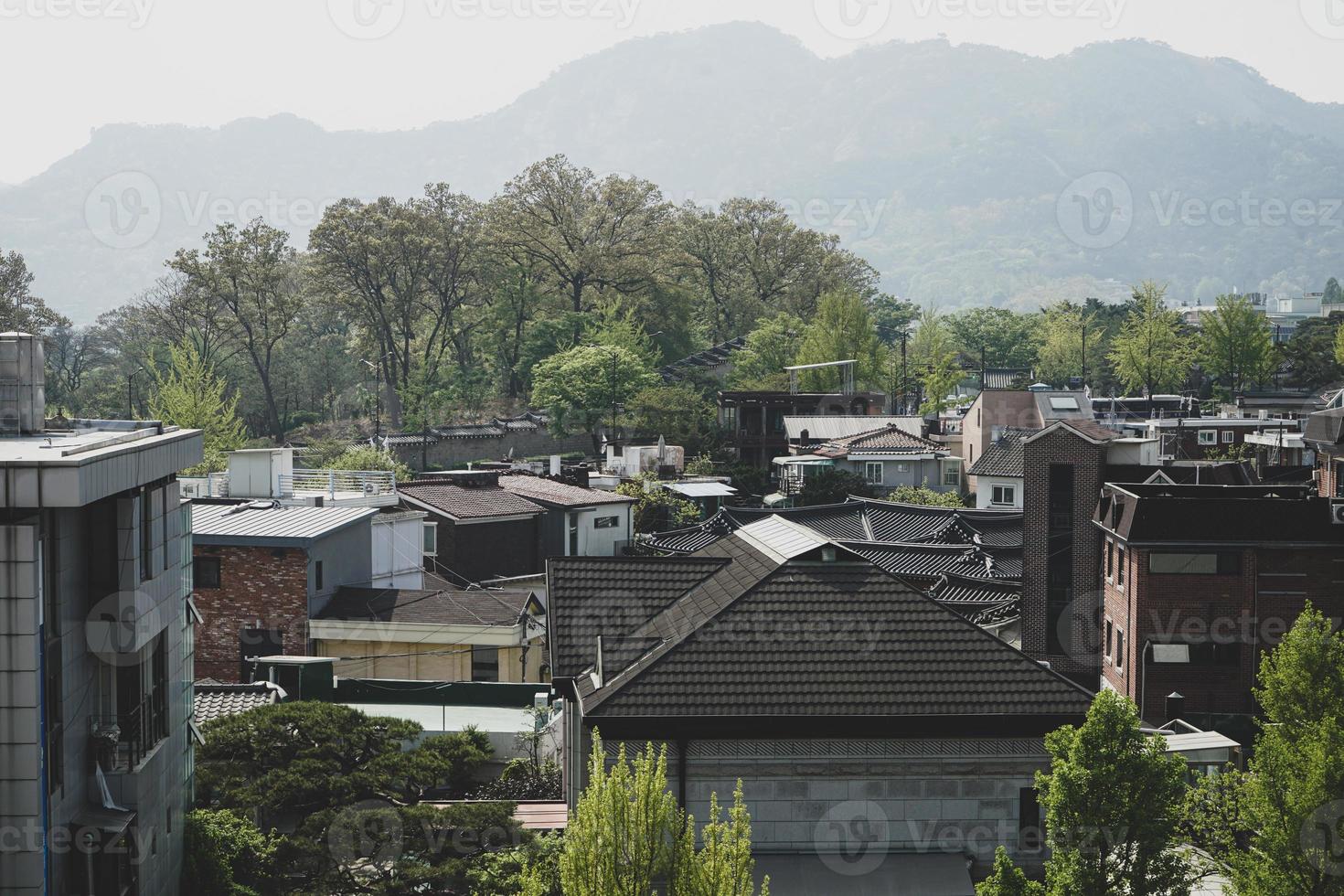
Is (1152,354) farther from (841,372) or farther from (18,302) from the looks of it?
(18,302)

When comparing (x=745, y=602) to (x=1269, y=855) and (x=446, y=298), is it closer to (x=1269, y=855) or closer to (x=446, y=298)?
(x=1269, y=855)

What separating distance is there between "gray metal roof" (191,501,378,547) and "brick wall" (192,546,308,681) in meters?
0.29

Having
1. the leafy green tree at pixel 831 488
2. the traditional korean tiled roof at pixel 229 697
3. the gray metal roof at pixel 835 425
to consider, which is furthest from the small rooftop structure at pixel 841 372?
the traditional korean tiled roof at pixel 229 697

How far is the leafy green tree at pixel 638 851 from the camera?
10570 millimetres

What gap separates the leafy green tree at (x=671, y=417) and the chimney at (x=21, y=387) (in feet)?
176

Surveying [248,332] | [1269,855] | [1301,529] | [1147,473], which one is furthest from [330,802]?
[248,332]

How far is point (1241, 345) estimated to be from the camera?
86188 mm

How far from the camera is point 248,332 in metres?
75.4

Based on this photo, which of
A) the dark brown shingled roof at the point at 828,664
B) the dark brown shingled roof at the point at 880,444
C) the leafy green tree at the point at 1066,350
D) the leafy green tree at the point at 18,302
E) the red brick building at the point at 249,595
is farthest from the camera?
the leafy green tree at the point at 1066,350

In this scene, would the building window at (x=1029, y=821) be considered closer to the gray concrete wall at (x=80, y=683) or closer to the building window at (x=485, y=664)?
the gray concrete wall at (x=80, y=683)

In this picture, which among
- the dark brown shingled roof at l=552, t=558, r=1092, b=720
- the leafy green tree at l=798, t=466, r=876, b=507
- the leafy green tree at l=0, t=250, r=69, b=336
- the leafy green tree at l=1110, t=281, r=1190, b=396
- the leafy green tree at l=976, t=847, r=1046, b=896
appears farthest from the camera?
the leafy green tree at l=1110, t=281, r=1190, b=396

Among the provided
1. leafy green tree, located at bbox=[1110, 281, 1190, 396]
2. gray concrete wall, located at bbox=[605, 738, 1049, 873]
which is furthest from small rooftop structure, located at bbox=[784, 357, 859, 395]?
gray concrete wall, located at bbox=[605, 738, 1049, 873]

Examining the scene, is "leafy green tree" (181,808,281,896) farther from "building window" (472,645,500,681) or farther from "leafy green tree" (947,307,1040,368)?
"leafy green tree" (947,307,1040,368)

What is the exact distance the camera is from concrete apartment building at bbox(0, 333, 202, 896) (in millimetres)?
10977
